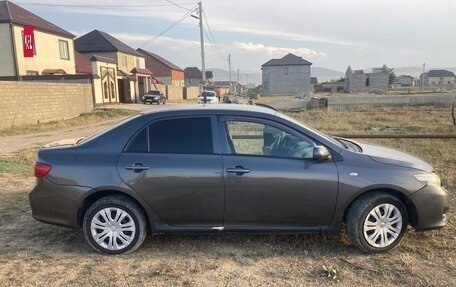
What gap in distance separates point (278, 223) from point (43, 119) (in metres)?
17.1

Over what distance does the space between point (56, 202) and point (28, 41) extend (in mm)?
27117

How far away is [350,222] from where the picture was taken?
3.79m

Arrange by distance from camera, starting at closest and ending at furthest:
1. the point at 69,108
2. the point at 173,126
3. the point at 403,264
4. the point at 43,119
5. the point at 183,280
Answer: the point at 183,280
the point at 403,264
the point at 173,126
the point at 43,119
the point at 69,108

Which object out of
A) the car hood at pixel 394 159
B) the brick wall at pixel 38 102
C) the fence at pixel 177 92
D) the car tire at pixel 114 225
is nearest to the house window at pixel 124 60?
the fence at pixel 177 92

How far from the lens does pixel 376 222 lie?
378 centimetres

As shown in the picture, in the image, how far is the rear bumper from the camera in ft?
12.4

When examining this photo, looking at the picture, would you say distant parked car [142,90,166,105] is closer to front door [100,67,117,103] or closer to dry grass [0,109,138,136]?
front door [100,67,117,103]

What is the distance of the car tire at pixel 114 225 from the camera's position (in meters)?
3.80

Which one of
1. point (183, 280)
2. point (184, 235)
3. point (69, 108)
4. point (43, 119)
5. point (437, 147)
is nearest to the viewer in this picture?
point (183, 280)

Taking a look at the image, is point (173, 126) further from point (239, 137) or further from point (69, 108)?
point (69, 108)

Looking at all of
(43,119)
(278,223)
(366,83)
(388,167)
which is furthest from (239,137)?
(366,83)

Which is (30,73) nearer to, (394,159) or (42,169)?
(42,169)

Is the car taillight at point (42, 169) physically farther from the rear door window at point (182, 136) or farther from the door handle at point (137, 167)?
the rear door window at point (182, 136)

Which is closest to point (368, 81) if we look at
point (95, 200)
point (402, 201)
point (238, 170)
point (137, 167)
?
point (402, 201)
